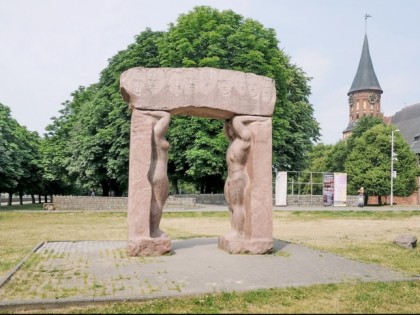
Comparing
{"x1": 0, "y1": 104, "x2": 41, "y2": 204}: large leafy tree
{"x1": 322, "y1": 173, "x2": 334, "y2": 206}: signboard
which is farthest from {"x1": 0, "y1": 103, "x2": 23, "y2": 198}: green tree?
{"x1": 322, "y1": 173, "x2": 334, "y2": 206}: signboard

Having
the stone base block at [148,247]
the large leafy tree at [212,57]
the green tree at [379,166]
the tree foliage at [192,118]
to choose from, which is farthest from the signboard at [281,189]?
the stone base block at [148,247]

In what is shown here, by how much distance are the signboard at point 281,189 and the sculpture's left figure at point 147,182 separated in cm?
2135

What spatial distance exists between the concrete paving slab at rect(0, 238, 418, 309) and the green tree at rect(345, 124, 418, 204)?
117 feet

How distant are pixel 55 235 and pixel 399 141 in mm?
40082

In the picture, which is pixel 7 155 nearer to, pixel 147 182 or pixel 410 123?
pixel 147 182

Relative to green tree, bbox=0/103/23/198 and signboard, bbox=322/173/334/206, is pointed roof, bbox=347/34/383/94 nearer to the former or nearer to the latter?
signboard, bbox=322/173/334/206

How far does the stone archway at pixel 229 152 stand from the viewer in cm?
1102

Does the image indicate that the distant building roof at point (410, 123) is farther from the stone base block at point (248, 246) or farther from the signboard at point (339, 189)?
the stone base block at point (248, 246)

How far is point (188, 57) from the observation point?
2950 centimetres

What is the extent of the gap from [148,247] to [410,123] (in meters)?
67.0

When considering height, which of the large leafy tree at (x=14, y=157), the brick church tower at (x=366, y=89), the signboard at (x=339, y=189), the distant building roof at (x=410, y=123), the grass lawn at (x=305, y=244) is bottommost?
the grass lawn at (x=305, y=244)

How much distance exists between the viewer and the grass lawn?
6.36 metres

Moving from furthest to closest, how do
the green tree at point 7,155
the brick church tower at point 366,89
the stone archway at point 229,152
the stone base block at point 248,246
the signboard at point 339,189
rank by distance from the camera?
the brick church tower at point 366,89
the signboard at point 339,189
the green tree at point 7,155
the stone base block at point 248,246
the stone archway at point 229,152

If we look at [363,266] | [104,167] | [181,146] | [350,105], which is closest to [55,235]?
[363,266]
